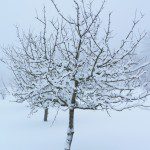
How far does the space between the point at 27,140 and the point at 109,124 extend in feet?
12.1

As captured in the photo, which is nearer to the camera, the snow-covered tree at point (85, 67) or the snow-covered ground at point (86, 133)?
the snow-covered tree at point (85, 67)

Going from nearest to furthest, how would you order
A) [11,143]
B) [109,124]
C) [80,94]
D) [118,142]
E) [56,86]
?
[56,86] → [80,94] → [118,142] → [11,143] → [109,124]

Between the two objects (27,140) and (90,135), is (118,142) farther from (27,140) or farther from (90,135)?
(27,140)

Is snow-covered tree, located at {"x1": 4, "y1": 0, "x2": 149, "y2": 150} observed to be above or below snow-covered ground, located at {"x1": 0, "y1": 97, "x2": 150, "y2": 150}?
above

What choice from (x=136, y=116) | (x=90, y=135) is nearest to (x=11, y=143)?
(x=90, y=135)

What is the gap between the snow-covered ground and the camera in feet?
40.0

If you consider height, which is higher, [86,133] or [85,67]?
[85,67]

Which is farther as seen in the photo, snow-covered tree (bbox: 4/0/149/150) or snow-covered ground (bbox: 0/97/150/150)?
snow-covered ground (bbox: 0/97/150/150)

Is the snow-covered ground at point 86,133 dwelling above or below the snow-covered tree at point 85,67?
below

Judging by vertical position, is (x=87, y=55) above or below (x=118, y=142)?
above

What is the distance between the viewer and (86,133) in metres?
13.8

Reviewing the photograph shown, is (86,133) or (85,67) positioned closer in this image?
(85,67)

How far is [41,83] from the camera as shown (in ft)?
32.6

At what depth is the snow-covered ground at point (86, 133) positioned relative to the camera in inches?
480
